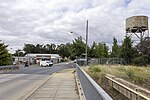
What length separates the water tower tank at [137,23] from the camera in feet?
197

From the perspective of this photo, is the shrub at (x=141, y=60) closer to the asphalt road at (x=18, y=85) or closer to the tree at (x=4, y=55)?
the tree at (x=4, y=55)

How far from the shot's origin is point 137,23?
197ft

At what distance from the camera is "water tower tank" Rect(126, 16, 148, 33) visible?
2362 inches

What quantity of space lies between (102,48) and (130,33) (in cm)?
1601

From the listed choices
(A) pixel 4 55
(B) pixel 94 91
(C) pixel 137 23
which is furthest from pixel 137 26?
(B) pixel 94 91

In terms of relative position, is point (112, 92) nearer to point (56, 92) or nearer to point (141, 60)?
point (56, 92)

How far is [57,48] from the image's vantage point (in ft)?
650

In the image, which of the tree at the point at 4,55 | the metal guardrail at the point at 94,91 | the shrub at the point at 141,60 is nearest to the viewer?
the metal guardrail at the point at 94,91

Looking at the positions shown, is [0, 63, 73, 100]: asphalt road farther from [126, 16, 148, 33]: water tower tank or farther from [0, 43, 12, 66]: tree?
[126, 16, 148, 33]: water tower tank

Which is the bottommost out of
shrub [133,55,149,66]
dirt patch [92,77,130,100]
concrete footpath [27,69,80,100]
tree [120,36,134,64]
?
dirt patch [92,77,130,100]

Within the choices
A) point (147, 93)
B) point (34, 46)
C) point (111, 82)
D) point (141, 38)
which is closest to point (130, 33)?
point (141, 38)

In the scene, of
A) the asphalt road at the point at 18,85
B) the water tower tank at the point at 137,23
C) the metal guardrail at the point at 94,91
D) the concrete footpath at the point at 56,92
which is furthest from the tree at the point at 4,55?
the metal guardrail at the point at 94,91

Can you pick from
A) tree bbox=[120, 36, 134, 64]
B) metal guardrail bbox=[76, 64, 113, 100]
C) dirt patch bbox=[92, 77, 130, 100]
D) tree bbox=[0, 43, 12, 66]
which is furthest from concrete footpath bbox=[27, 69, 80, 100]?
tree bbox=[120, 36, 134, 64]

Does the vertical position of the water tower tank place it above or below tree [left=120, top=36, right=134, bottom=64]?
above
